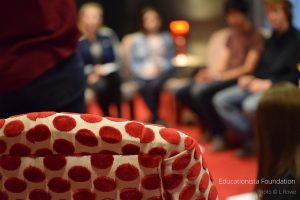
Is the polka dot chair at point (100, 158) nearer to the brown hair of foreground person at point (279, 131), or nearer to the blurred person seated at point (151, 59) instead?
the brown hair of foreground person at point (279, 131)

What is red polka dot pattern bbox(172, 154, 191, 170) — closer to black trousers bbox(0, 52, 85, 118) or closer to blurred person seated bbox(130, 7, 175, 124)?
black trousers bbox(0, 52, 85, 118)

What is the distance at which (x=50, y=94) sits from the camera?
1.32 m

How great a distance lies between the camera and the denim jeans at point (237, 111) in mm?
3406

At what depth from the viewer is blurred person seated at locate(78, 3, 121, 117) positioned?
4219mm

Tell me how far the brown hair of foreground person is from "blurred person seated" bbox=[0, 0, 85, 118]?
2.11 feet

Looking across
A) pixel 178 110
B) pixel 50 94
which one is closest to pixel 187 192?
pixel 50 94

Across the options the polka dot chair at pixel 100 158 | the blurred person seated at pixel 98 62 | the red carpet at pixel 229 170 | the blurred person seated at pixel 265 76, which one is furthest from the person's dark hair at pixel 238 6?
the polka dot chair at pixel 100 158

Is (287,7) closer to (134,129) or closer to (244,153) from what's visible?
(244,153)

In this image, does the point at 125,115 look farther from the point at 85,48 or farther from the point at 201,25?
the point at 201,25

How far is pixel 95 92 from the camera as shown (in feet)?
A: 13.8

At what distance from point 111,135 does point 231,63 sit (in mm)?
3029

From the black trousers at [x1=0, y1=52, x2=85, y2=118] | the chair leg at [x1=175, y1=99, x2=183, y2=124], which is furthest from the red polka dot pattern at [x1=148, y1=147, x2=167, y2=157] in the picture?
the chair leg at [x1=175, y1=99, x2=183, y2=124]

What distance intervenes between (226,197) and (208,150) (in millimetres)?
999

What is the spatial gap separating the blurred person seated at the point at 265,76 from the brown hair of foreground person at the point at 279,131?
56.2 inches
